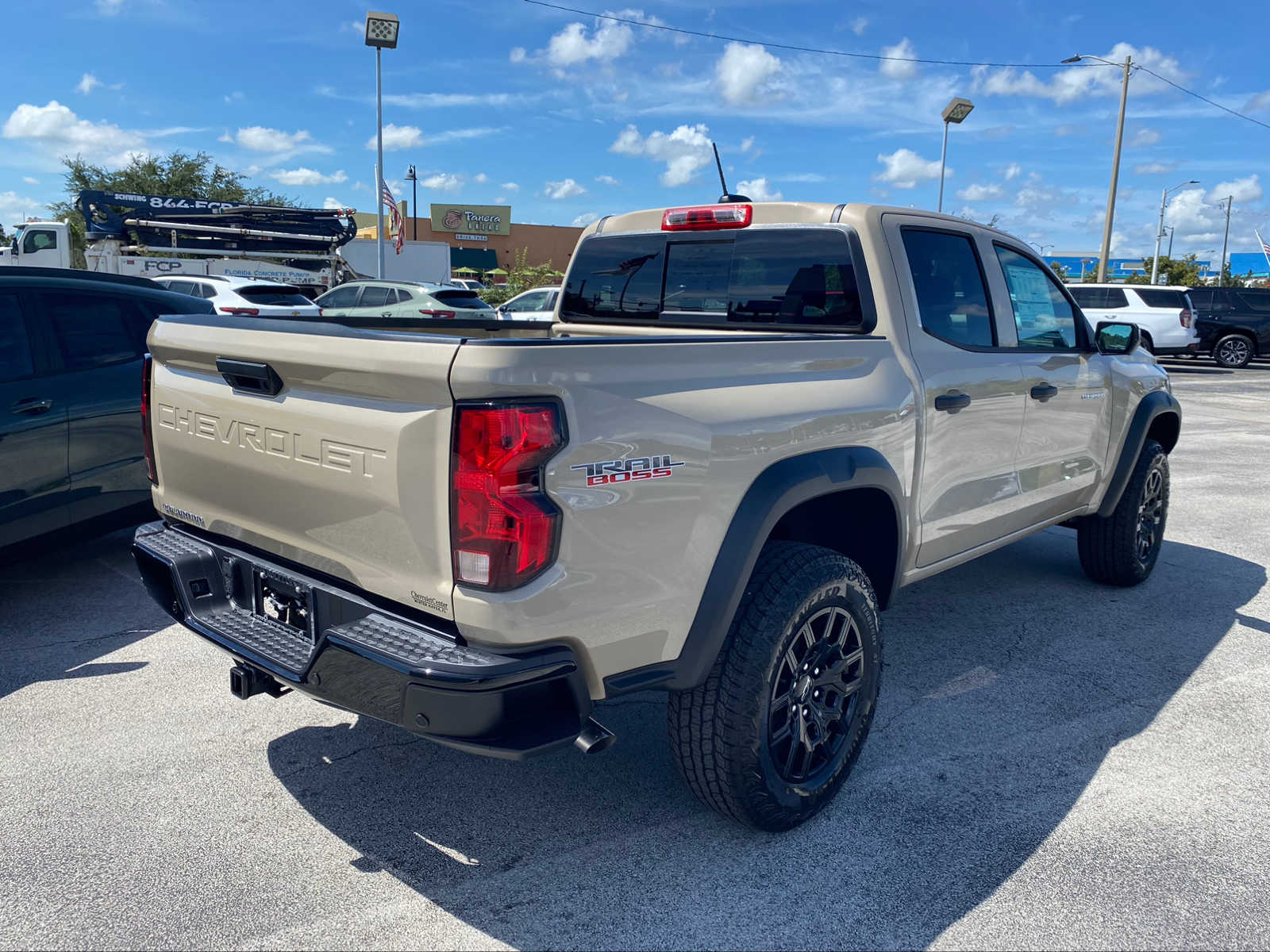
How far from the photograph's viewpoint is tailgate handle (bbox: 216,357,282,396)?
8.52 feet

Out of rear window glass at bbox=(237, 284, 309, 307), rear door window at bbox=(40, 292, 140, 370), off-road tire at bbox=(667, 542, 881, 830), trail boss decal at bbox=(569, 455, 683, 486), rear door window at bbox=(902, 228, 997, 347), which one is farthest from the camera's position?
rear window glass at bbox=(237, 284, 309, 307)

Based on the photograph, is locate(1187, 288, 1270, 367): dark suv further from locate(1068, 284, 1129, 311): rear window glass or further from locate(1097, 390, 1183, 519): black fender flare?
locate(1097, 390, 1183, 519): black fender flare

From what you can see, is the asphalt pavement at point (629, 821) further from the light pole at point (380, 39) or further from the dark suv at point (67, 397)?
the light pole at point (380, 39)

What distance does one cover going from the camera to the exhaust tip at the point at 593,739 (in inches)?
91.0

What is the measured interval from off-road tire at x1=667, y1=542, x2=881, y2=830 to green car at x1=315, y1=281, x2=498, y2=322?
11628 millimetres

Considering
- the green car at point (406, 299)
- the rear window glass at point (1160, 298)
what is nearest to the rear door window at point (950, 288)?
the green car at point (406, 299)

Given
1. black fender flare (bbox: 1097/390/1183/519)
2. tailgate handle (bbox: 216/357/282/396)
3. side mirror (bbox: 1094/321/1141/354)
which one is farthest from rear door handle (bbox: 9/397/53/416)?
black fender flare (bbox: 1097/390/1183/519)

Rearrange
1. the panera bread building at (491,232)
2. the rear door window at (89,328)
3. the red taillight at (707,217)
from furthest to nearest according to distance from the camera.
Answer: the panera bread building at (491,232), the rear door window at (89,328), the red taillight at (707,217)

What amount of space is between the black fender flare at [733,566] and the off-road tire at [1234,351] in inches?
1014

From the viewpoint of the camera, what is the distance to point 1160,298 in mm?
21344

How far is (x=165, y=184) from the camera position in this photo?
44.9m

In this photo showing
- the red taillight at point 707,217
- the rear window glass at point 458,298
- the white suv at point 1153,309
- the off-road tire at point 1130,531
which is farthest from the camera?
the white suv at point 1153,309

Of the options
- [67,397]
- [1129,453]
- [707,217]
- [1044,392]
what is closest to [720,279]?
[707,217]

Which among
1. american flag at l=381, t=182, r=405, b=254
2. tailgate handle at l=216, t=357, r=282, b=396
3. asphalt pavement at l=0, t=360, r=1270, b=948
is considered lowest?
asphalt pavement at l=0, t=360, r=1270, b=948
